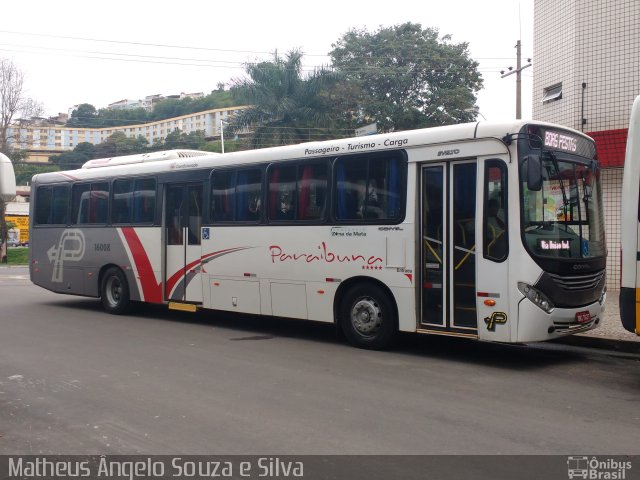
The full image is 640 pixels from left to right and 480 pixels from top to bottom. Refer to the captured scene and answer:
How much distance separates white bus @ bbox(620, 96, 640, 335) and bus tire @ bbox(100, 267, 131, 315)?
1004 cm


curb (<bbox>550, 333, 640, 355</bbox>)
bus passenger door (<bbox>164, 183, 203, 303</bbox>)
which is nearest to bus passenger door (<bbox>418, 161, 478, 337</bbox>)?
curb (<bbox>550, 333, 640, 355</bbox>)

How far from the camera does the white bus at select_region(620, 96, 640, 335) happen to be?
23.6 ft

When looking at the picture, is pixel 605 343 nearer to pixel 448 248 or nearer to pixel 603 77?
pixel 448 248

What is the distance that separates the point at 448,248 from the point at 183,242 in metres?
5.87

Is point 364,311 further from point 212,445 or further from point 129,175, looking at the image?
point 129,175

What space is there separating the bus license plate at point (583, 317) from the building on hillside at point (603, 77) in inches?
289

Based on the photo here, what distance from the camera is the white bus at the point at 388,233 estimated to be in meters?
8.31

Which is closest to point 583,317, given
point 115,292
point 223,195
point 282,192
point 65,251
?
point 282,192

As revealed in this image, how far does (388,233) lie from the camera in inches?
372

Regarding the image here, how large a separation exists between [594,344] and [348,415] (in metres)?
5.33

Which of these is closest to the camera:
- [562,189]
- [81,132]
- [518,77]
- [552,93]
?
[562,189]

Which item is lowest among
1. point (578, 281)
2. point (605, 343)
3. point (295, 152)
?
point (605, 343)
